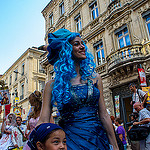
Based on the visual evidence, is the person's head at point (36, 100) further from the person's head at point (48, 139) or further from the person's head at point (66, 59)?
the person's head at point (48, 139)

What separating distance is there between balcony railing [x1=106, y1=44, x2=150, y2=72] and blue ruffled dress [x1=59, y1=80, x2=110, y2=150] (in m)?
9.09

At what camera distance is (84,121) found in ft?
4.66

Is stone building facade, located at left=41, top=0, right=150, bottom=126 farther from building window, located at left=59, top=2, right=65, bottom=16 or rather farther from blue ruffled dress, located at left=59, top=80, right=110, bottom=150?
blue ruffled dress, located at left=59, top=80, right=110, bottom=150

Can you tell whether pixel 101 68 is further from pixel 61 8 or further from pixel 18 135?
pixel 61 8

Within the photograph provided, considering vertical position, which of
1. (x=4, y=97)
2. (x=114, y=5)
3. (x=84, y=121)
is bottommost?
(x=84, y=121)

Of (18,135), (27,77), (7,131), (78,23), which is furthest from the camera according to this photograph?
(27,77)

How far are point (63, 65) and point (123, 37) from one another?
Result: 10.9 metres

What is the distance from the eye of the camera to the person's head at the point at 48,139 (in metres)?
1.25

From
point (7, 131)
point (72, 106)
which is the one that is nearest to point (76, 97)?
point (72, 106)

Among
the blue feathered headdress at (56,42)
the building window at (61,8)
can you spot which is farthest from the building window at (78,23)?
the blue feathered headdress at (56,42)

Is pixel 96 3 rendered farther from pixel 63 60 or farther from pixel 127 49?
pixel 63 60

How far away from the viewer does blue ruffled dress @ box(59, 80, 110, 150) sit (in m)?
1.33

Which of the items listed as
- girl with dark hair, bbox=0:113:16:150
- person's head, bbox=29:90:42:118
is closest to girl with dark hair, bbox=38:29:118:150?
person's head, bbox=29:90:42:118

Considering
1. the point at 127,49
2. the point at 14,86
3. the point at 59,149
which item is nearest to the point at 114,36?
the point at 127,49
